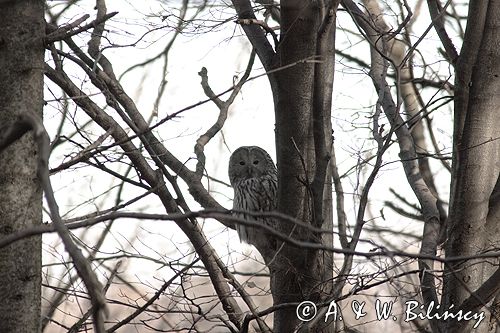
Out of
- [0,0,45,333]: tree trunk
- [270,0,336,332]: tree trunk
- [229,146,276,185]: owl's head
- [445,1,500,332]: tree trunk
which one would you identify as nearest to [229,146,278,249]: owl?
[229,146,276,185]: owl's head

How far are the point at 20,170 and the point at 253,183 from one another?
13.2 feet

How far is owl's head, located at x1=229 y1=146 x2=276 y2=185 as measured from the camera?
23.3ft

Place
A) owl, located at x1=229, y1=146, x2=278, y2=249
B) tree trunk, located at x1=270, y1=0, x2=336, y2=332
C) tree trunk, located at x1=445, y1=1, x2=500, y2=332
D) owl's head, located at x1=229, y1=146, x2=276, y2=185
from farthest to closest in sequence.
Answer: owl's head, located at x1=229, y1=146, x2=276, y2=185 → owl, located at x1=229, y1=146, x2=278, y2=249 → tree trunk, located at x1=445, y1=1, x2=500, y2=332 → tree trunk, located at x1=270, y1=0, x2=336, y2=332

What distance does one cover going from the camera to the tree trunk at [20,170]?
9.19ft

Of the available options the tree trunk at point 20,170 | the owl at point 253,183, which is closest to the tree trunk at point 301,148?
the tree trunk at point 20,170

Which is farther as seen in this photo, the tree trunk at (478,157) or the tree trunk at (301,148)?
the tree trunk at (478,157)

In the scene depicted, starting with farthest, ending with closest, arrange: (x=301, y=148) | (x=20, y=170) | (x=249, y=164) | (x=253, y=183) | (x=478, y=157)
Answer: (x=249, y=164), (x=253, y=183), (x=478, y=157), (x=301, y=148), (x=20, y=170)

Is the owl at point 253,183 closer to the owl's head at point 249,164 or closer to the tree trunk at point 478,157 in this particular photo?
the owl's head at point 249,164

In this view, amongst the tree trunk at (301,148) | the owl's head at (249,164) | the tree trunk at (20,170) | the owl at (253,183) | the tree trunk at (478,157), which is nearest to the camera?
the tree trunk at (20,170)

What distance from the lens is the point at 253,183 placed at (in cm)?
680

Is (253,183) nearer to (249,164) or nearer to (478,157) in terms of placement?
(249,164)

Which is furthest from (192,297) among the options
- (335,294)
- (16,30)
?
(16,30)

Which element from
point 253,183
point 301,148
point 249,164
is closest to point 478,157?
point 301,148

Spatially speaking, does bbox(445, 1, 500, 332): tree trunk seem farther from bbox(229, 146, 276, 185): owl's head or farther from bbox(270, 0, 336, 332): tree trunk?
bbox(229, 146, 276, 185): owl's head
